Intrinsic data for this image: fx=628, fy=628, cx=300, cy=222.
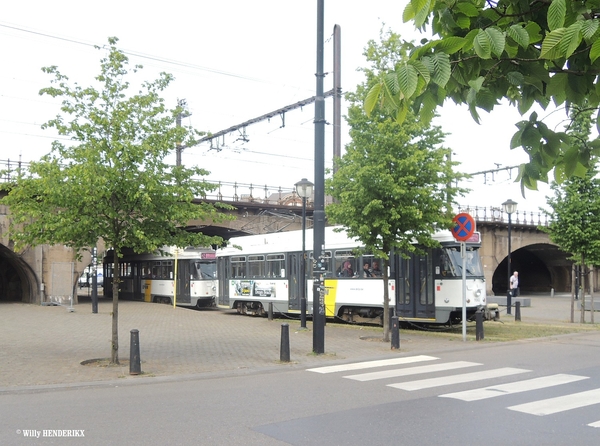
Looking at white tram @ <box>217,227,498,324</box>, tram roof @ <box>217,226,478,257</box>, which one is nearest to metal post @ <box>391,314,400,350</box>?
white tram @ <box>217,227,498,324</box>

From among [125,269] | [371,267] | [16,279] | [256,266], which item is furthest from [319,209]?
[16,279]

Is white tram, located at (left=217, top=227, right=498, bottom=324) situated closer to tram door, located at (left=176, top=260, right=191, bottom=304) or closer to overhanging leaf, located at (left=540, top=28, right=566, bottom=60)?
tram door, located at (left=176, top=260, right=191, bottom=304)

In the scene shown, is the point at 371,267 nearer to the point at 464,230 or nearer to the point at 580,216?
the point at 464,230

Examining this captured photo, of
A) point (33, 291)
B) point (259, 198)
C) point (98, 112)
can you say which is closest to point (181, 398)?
point (98, 112)

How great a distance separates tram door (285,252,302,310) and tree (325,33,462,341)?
7.07m

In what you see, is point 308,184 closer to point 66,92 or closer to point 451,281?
point 451,281

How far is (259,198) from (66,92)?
89.6 ft

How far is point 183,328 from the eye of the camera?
2025cm

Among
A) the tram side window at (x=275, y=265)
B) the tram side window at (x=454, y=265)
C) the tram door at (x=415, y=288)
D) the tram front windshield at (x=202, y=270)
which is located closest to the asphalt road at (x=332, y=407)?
the tram side window at (x=454, y=265)

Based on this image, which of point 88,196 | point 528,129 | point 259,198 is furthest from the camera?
point 259,198

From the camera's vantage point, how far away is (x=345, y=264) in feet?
70.2

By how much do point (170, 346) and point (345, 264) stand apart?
7.81m

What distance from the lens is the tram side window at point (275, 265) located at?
24.3 m

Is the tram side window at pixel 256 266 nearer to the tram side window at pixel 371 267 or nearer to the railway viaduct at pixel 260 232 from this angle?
the railway viaduct at pixel 260 232
